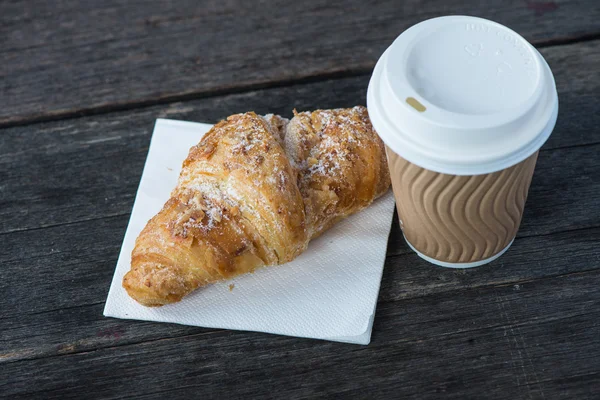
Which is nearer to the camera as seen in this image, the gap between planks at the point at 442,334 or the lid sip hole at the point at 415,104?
the lid sip hole at the point at 415,104

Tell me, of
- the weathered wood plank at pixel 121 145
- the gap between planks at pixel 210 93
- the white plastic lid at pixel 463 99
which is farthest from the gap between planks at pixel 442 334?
the gap between planks at pixel 210 93

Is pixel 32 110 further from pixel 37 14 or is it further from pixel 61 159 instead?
pixel 37 14

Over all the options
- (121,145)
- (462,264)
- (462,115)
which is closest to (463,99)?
(462,115)

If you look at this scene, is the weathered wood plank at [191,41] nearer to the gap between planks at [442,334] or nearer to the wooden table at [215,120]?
the wooden table at [215,120]

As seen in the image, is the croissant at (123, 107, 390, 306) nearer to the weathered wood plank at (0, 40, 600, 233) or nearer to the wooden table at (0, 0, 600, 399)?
the wooden table at (0, 0, 600, 399)

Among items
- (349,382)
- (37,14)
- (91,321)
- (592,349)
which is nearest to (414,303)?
(349,382)

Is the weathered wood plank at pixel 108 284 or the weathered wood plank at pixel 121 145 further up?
the weathered wood plank at pixel 121 145


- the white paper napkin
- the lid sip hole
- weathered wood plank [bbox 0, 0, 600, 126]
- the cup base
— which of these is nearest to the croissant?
the white paper napkin
